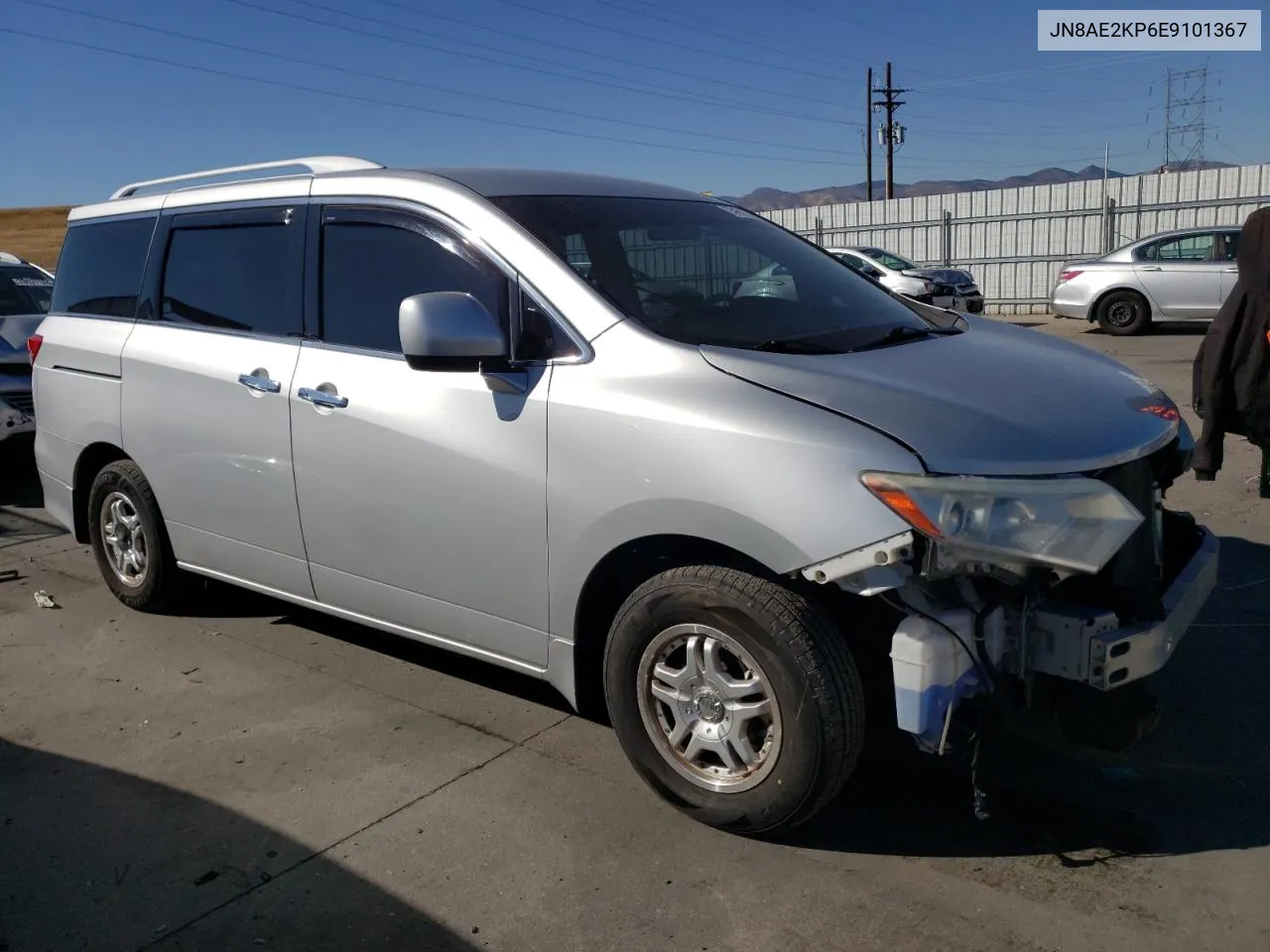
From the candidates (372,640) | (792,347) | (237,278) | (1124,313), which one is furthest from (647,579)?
(1124,313)

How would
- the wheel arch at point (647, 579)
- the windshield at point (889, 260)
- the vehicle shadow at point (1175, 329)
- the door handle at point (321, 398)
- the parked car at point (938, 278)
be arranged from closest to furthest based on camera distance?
the wheel arch at point (647, 579), the door handle at point (321, 398), the vehicle shadow at point (1175, 329), the parked car at point (938, 278), the windshield at point (889, 260)

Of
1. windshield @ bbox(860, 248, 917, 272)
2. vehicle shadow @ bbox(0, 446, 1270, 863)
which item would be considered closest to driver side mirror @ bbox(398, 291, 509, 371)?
vehicle shadow @ bbox(0, 446, 1270, 863)

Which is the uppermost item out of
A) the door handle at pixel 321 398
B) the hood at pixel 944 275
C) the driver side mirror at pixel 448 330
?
the hood at pixel 944 275

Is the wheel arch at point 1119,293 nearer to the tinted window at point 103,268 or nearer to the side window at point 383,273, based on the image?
the tinted window at point 103,268

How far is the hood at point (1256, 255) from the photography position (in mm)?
5570

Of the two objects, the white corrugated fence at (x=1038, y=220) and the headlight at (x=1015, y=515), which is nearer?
the headlight at (x=1015, y=515)

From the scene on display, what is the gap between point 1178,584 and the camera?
3.33 m

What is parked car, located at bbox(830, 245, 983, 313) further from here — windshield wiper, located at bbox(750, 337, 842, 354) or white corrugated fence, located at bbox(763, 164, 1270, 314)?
windshield wiper, located at bbox(750, 337, 842, 354)

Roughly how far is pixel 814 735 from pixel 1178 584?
1280 millimetres

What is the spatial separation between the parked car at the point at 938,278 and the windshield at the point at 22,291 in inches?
548

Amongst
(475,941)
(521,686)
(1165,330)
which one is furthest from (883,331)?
(1165,330)

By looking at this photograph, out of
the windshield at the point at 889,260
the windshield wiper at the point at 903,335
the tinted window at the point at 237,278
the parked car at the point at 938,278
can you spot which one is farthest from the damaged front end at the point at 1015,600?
the windshield at the point at 889,260

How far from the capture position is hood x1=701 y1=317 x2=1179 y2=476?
9.37 feet

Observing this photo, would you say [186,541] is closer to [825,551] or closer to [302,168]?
[302,168]
